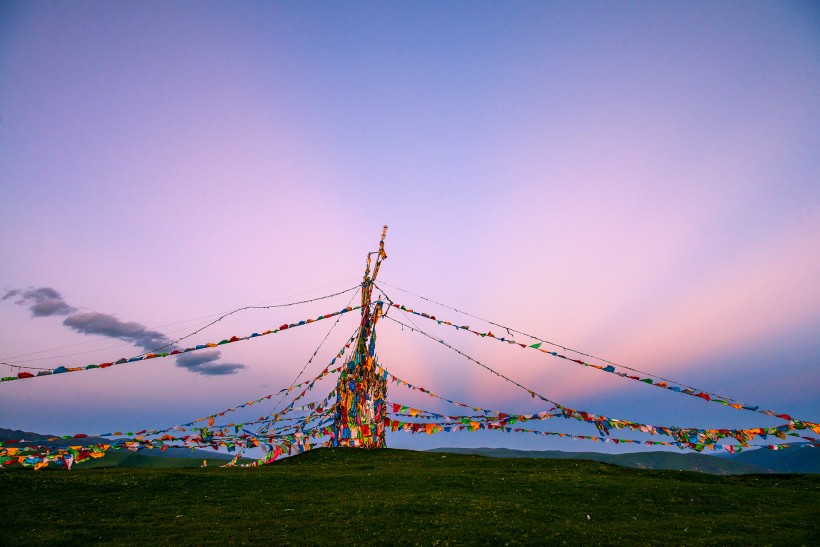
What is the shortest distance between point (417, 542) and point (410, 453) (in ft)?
60.7

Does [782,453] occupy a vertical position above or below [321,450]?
below

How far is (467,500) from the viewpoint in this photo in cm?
1580

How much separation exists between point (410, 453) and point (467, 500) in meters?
13.8

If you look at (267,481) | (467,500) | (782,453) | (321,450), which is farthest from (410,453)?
(782,453)

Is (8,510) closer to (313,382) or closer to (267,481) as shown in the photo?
(267,481)

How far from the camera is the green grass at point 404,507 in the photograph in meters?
11.8

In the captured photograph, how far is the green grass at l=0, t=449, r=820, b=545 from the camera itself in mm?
11773

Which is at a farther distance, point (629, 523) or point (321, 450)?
point (321, 450)

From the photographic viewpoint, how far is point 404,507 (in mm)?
14555

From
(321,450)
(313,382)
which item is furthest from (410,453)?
(313,382)

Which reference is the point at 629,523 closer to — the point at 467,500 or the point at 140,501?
the point at 467,500

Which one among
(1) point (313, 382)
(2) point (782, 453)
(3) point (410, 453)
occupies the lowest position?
(2) point (782, 453)

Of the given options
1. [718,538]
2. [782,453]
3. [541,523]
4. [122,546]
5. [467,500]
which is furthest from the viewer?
[782,453]

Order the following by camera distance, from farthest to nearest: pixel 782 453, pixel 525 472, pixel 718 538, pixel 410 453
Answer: pixel 782 453, pixel 410 453, pixel 525 472, pixel 718 538
